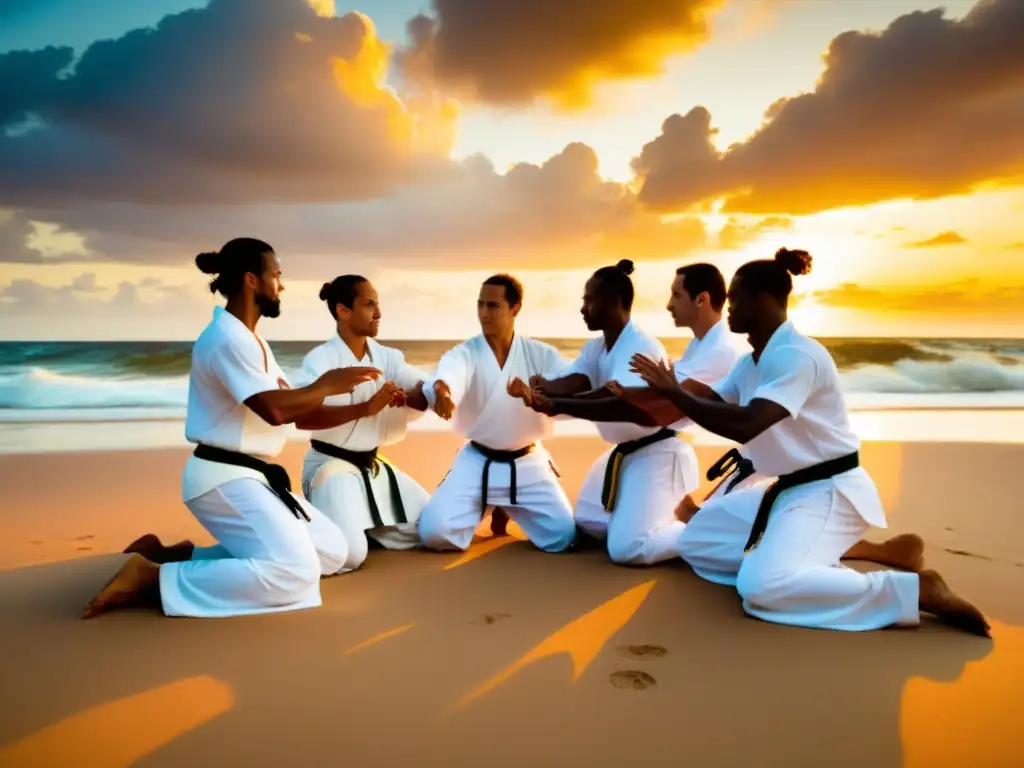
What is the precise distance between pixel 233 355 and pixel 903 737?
9.40 feet

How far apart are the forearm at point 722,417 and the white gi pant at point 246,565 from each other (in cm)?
180

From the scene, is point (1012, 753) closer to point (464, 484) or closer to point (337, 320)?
point (464, 484)

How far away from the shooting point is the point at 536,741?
2371 mm

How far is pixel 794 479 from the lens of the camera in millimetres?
3559

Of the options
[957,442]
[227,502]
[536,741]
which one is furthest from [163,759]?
[957,442]

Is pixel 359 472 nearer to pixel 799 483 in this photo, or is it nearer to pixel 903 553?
pixel 799 483

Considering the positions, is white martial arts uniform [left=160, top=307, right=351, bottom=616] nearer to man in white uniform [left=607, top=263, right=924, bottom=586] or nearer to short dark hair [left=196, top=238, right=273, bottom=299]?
short dark hair [left=196, top=238, right=273, bottom=299]

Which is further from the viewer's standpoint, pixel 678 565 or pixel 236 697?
pixel 678 565

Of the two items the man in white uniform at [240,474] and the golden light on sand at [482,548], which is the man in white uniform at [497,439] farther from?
the man in white uniform at [240,474]

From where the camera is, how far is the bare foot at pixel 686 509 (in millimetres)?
4652

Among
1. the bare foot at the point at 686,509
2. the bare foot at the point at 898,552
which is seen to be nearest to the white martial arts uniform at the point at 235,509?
→ the bare foot at the point at 686,509

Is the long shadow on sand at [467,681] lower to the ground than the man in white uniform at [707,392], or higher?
lower

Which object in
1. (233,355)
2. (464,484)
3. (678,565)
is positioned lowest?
(678,565)

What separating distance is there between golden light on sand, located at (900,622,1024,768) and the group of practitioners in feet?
1.38
